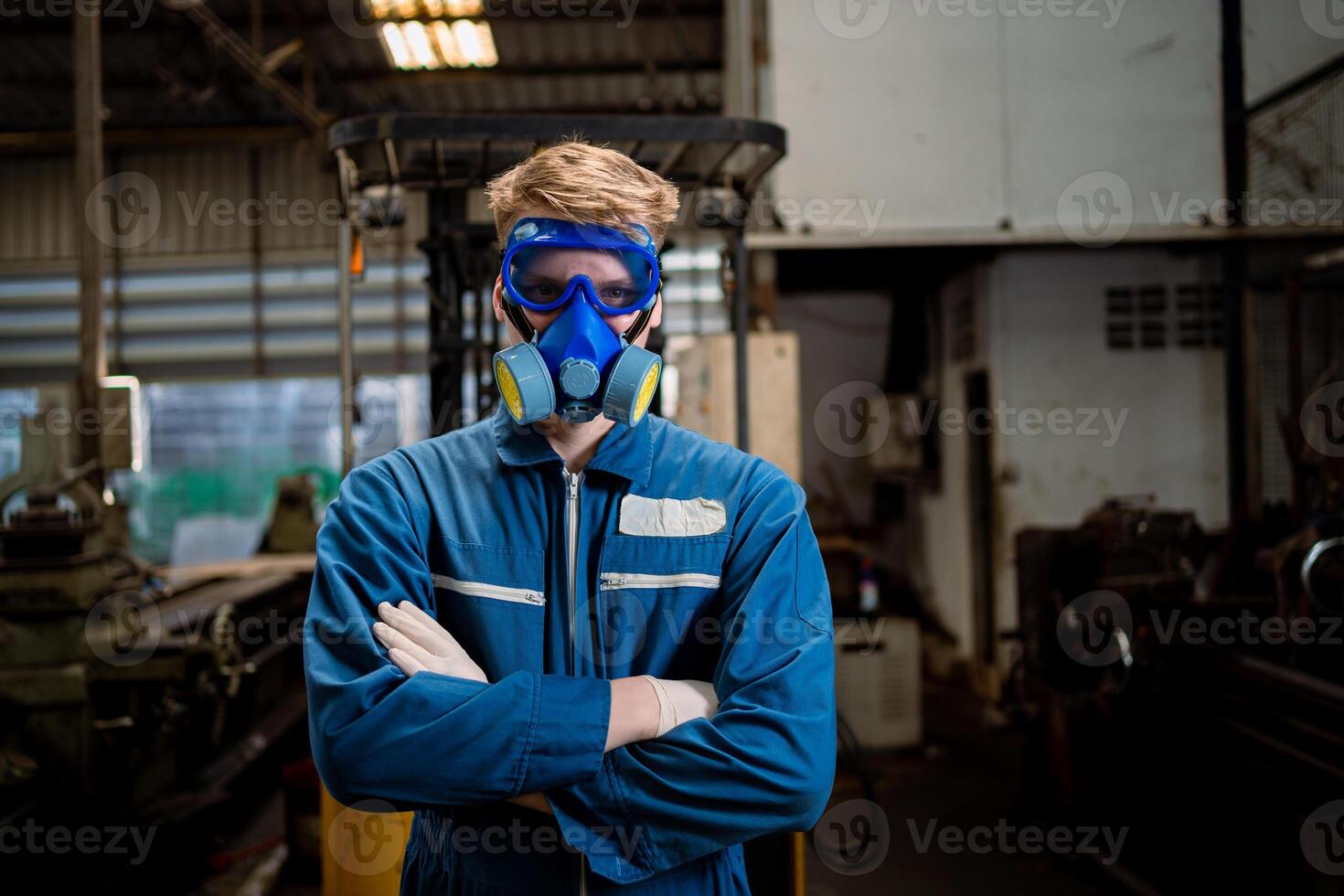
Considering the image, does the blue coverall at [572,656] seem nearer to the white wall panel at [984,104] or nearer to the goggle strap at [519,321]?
the goggle strap at [519,321]

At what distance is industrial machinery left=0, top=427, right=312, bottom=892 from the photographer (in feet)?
9.49

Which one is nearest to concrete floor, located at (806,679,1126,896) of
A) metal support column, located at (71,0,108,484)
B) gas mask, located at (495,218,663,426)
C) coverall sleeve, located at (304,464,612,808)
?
coverall sleeve, located at (304,464,612,808)

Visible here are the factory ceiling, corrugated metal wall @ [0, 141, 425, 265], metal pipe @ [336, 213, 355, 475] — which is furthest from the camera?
corrugated metal wall @ [0, 141, 425, 265]

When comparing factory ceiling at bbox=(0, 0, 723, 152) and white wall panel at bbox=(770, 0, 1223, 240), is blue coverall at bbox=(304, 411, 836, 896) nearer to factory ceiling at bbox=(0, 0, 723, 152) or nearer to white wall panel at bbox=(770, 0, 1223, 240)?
white wall panel at bbox=(770, 0, 1223, 240)

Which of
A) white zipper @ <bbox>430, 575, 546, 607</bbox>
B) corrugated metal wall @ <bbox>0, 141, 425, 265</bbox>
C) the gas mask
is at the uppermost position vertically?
corrugated metal wall @ <bbox>0, 141, 425, 265</bbox>

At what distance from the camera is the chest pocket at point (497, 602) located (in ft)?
3.74

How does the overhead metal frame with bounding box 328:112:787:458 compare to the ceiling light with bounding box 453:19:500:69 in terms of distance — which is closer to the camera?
the overhead metal frame with bounding box 328:112:787:458

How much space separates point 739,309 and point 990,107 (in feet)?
8.31

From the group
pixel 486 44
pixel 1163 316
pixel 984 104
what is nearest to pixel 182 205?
pixel 486 44

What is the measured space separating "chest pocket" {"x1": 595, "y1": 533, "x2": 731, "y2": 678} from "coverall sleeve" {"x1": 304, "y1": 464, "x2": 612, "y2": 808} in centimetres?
11

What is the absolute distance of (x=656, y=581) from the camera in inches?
45.8

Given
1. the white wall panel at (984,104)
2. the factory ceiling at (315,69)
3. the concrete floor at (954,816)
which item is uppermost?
the factory ceiling at (315,69)

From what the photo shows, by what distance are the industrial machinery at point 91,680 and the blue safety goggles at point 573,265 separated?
261cm

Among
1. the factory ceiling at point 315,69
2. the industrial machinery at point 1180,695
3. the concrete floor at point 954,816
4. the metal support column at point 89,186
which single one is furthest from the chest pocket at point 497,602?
the factory ceiling at point 315,69
